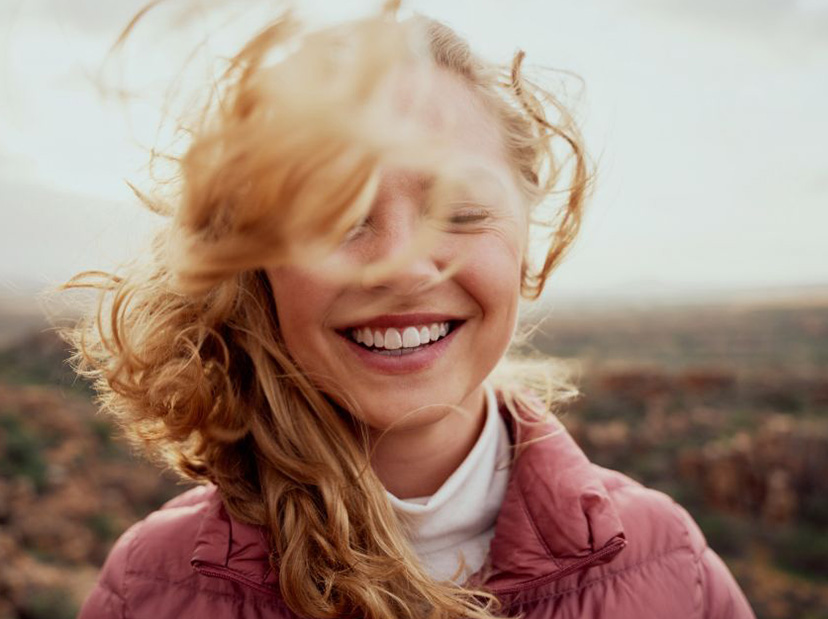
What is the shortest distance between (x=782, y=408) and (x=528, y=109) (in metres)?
12.3

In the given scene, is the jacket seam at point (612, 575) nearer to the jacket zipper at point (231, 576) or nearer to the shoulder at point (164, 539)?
the jacket zipper at point (231, 576)

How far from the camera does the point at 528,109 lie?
200 centimetres

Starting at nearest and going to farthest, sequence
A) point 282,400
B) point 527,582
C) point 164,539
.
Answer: point 527,582
point 282,400
point 164,539

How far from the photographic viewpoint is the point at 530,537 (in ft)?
5.71

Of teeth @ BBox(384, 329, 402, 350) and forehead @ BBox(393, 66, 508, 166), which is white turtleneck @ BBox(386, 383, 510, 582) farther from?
forehead @ BBox(393, 66, 508, 166)

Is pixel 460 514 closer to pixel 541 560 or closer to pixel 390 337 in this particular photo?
pixel 541 560

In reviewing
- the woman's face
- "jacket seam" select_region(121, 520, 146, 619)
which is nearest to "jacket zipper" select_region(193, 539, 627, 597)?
"jacket seam" select_region(121, 520, 146, 619)

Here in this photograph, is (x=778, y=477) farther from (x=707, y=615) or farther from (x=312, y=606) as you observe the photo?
(x=312, y=606)

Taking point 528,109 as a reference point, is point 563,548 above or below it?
below

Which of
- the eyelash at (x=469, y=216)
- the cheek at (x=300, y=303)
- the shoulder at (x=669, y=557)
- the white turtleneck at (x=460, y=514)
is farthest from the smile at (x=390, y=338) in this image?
the shoulder at (x=669, y=557)

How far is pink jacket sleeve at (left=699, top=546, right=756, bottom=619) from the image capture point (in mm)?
1866

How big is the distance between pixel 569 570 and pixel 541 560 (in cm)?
7

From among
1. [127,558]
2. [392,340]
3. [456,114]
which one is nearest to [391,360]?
[392,340]

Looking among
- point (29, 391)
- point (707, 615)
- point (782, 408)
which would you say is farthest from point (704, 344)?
point (707, 615)
